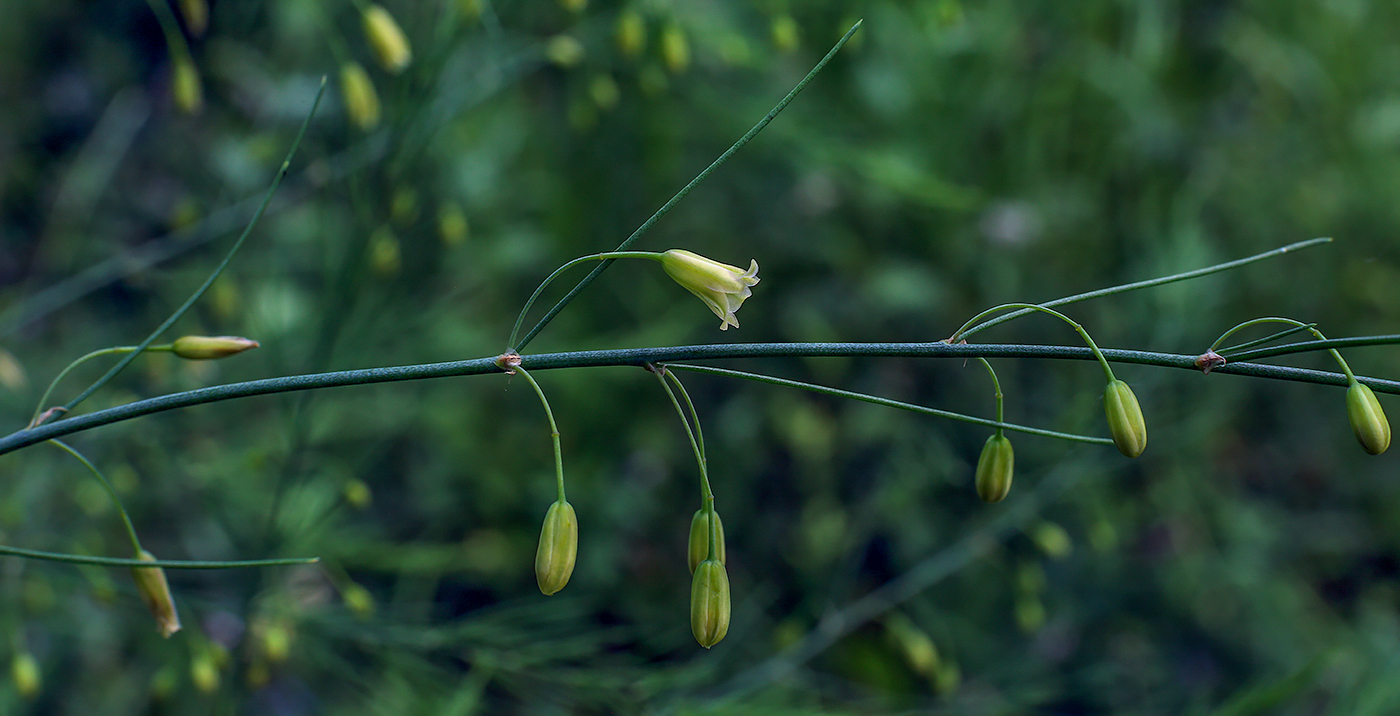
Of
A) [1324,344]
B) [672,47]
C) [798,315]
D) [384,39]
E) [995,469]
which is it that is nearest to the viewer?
[1324,344]

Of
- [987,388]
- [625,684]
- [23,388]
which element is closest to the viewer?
[625,684]

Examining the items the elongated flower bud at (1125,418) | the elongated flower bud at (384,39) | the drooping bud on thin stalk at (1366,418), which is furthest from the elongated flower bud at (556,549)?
the elongated flower bud at (384,39)

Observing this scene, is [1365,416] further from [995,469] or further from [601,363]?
[601,363]

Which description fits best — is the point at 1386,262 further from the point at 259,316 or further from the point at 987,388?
the point at 259,316

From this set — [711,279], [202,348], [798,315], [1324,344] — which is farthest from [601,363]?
[798,315]

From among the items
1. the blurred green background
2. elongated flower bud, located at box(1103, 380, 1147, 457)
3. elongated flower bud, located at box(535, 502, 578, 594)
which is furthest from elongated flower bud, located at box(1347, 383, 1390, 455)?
the blurred green background

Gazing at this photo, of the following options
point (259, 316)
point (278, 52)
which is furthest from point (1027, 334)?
point (278, 52)

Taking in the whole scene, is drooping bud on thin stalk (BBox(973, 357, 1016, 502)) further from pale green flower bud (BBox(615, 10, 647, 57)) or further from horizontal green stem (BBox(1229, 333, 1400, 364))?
pale green flower bud (BBox(615, 10, 647, 57))
